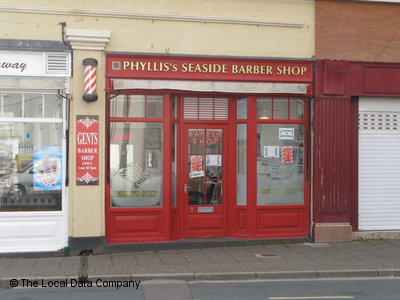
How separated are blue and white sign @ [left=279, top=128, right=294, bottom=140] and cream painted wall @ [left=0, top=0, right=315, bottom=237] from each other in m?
1.60

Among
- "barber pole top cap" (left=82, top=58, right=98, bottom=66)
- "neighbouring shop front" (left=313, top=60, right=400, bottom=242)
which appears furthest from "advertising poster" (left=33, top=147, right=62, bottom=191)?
"neighbouring shop front" (left=313, top=60, right=400, bottom=242)

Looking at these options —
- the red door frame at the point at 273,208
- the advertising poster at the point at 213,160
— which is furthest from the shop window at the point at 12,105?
the red door frame at the point at 273,208

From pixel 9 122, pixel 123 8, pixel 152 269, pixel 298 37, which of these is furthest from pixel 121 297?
pixel 298 37

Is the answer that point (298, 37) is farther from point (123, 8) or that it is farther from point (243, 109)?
point (123, 8)

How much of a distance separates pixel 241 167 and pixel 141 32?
3.55 metres

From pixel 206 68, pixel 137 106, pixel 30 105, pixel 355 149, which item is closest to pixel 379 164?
pixel 355 149

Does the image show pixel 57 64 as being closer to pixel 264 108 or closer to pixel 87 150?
pixel 87 150

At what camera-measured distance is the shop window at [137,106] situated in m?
10.2

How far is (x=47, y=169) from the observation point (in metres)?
9.95

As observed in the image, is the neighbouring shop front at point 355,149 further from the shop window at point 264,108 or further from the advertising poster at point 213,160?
the advertising poster at point 213,160

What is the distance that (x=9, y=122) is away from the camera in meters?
9.80

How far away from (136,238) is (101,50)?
3.86 metres

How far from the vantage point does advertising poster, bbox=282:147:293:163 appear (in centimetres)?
1102

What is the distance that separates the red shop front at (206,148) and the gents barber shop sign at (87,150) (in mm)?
307
